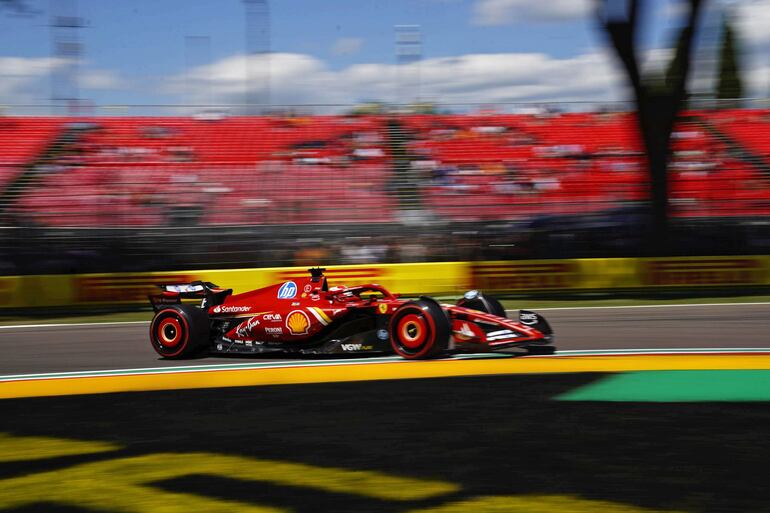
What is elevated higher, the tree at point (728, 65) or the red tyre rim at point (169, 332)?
the tree at point (728, 65)

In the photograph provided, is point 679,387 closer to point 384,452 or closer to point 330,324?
point 384,452

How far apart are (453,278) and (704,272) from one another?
472 centimetres

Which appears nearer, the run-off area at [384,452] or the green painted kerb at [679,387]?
the run-off area at [384,452]

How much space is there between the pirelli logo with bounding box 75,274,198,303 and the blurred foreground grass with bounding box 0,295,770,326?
1.99 ft

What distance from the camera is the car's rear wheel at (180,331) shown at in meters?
9.20

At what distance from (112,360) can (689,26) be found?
13.4 metres

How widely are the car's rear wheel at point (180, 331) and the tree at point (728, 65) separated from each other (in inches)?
1886

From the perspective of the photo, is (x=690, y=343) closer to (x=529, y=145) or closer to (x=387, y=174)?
(x=387, y=174)

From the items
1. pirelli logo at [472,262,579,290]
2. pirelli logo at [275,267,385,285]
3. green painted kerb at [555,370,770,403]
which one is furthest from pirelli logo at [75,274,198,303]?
green painted kerb at [555,370,770,403]

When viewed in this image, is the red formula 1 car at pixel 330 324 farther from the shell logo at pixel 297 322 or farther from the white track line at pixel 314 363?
the white track line at pixel 314 363

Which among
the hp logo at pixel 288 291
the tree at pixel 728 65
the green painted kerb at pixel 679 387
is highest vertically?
the tree at pixel 728 65

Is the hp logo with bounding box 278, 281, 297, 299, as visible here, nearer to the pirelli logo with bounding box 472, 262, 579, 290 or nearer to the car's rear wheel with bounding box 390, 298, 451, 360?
the car's rear wheel with bounding box 390, 298, 451, 360

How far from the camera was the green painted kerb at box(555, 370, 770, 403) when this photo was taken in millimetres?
6742

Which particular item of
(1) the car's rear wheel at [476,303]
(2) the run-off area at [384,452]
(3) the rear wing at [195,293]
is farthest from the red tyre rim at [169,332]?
(1) the car's rear wheel at [476,303]
